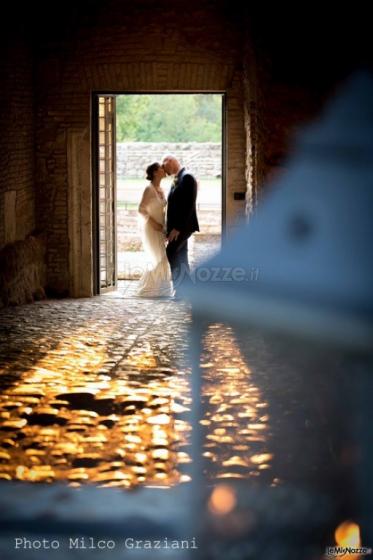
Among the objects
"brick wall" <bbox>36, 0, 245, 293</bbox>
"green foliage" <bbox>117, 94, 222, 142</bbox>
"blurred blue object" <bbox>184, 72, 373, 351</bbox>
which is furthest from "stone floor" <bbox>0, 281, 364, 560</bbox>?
"green foliage" <bbox>117, 94, 222, 142</bbox>

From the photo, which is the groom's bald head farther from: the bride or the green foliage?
the green foliage

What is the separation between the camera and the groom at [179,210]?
429 inches

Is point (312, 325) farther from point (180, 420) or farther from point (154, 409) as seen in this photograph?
point (180, 420)

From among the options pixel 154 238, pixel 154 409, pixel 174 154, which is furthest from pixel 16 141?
pixel 174 154

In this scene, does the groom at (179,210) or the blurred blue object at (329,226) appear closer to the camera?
the blurred blue object at (329,226)

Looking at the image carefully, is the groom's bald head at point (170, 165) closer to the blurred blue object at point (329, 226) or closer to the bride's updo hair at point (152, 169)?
the bride's updo hair at point (152, 169)

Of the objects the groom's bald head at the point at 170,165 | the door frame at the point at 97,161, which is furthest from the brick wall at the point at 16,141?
the groom's bald head at the point at 170,165

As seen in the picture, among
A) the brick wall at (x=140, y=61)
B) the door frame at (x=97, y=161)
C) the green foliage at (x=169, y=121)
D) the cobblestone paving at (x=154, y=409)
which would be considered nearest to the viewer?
the cobblestone paving at (x=154, y=409)

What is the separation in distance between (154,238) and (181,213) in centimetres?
53

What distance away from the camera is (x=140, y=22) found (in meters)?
10.6

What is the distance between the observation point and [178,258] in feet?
36.4

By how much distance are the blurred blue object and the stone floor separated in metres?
0.65

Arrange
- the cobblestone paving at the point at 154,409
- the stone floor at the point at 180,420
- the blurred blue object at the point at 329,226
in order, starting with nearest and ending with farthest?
1. the stone floor at the point at 180,420
2. the cobblestone paving at the point at 154,409
3. the blurred blue object at the point at 329,226

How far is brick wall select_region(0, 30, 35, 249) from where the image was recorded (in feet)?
33.0
